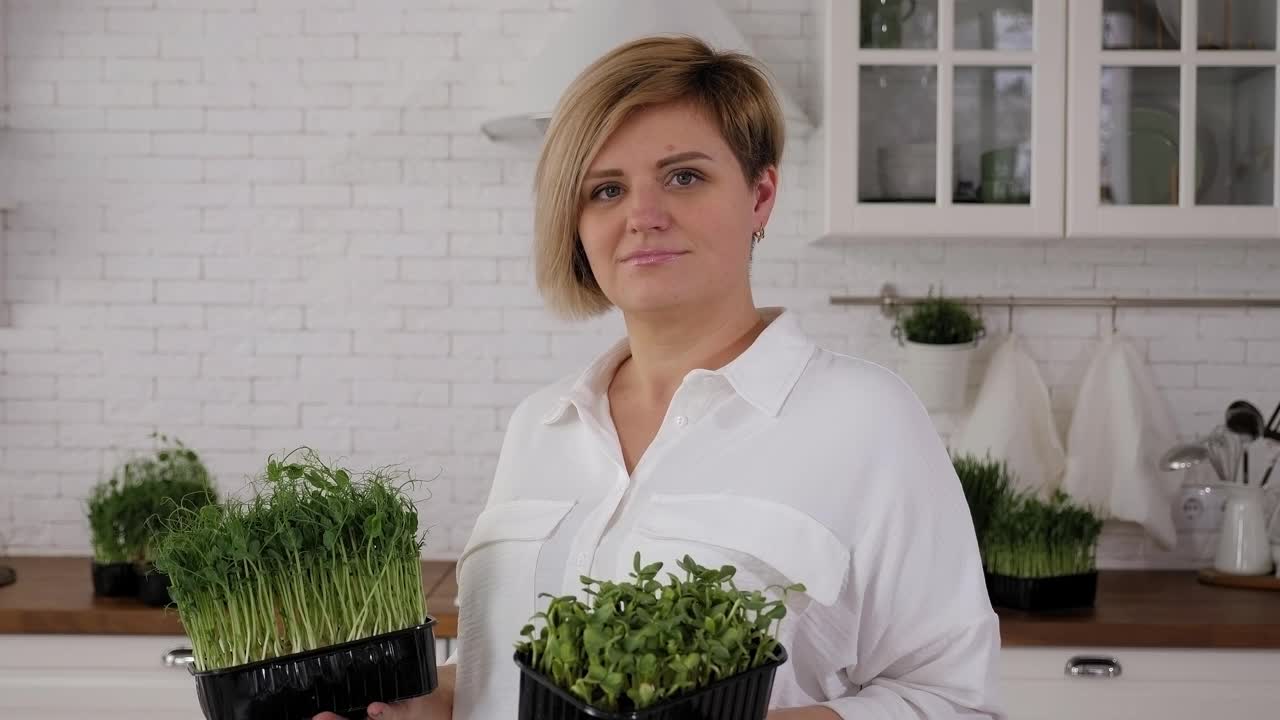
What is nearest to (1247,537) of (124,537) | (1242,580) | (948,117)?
(1242,580)

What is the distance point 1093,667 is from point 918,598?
1576mm

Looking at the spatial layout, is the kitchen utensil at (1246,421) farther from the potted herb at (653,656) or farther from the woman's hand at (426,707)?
the potted herb at (653,656)

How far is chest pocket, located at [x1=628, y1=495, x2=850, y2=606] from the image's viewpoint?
125cm

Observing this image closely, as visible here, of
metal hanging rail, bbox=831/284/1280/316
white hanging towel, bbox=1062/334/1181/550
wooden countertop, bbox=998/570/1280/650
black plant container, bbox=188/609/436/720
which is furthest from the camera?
metal hanging rail, bbox=831/284/1280/316

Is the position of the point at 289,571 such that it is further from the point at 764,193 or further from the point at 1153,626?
the point at 1153,626

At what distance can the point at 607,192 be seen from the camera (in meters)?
1.40

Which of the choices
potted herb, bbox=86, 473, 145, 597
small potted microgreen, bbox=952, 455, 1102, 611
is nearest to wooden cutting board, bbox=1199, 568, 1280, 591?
small potted microgreen, bbox=952, 455, 1102, 611

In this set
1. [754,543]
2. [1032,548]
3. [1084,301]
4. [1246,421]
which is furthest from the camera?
[1084,301]

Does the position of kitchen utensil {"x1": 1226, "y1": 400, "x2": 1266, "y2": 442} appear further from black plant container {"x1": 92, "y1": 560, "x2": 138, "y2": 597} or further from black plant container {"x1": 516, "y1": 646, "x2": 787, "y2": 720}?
black plant container {"x1": 92, "y1": 560, "x2": 138, "y2": 597}

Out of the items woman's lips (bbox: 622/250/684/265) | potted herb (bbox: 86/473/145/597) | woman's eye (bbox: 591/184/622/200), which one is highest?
woman's eye (bbox: 591/184/622/200)

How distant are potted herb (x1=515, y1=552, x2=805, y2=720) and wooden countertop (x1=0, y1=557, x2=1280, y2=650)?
1.67 metres

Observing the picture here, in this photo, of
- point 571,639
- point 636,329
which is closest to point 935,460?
point 636,329

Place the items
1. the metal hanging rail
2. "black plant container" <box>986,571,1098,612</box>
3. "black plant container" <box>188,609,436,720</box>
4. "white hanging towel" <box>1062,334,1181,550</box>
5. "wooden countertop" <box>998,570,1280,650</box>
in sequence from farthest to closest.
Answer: the metal hanging rail, "white hanging towel" <box>1062,334,1181,550</box>, "black plant container" <box>986,571,1098,612</box>, "wooden countertop" <box>998,570,1280,650</box>, "black plant container" <box>188,609,436,720</box>

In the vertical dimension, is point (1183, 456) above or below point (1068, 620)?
above
